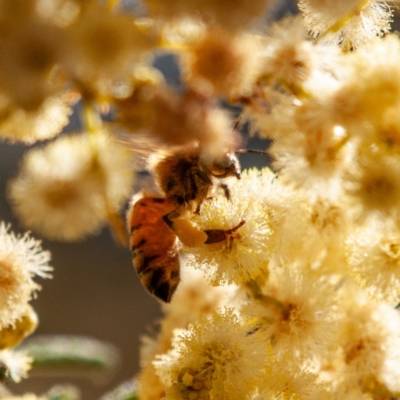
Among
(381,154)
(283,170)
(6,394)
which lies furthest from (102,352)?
(381,154)

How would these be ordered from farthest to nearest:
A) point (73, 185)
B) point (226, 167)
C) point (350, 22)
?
point (226, 167)
point (350, 22)
point (73, 185)

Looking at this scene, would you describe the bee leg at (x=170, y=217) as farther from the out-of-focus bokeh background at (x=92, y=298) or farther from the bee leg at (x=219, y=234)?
the out-of-focus bokeh background at (x=92, y=298)

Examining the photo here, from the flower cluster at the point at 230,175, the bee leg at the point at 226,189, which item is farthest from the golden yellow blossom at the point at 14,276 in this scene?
the bee leg at the point at 226,189

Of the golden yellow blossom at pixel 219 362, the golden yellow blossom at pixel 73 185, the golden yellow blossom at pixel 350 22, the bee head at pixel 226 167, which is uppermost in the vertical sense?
the golden yellow blossom at pixel 350 22

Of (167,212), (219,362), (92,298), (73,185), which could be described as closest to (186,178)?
(167,212)

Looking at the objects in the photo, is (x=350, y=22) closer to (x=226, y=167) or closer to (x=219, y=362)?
(x=226, y=167)

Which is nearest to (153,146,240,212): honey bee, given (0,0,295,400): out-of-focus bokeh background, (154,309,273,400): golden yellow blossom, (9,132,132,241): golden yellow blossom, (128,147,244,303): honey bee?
(128,147,244,303): honey bee

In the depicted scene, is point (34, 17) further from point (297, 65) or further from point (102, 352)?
point (102, 352)

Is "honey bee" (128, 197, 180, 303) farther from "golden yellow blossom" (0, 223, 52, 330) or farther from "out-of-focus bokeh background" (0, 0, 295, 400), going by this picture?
"out-of-focus bokeh background" (0, 0, 295, 400)
